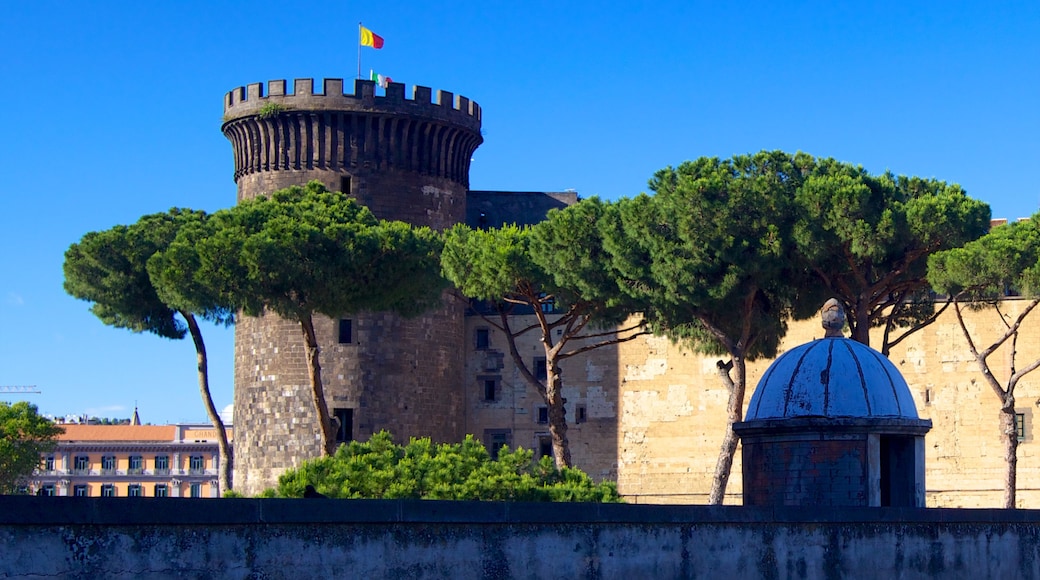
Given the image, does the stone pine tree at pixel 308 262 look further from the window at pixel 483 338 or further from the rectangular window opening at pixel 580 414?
the rectangular window opening at pixel 580 414

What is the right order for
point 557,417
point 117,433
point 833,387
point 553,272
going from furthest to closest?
point 117,433, point 557,417, point 553,272, point 833,387

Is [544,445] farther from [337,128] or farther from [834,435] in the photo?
[834,435]

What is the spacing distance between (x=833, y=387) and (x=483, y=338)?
1004 inches

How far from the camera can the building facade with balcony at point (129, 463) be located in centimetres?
8388

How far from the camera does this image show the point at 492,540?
46.1 ft

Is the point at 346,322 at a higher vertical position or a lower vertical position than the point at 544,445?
higher

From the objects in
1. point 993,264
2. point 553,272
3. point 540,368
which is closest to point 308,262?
point 553,272

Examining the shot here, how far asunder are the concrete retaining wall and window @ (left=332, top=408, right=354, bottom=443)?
78.5ft

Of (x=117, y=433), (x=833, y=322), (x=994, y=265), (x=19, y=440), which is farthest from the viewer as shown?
(x=117, y=433)

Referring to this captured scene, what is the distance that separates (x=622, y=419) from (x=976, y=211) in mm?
13981

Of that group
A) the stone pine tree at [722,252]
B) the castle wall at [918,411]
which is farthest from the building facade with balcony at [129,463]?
the stone pine tree at [722,252]

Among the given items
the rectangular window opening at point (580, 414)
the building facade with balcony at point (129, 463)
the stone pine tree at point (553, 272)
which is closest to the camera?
the stone pine tree at point (553, 272)

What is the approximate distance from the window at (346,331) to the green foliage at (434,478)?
35.8 ft

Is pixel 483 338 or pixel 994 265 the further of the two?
pixel 483 338
